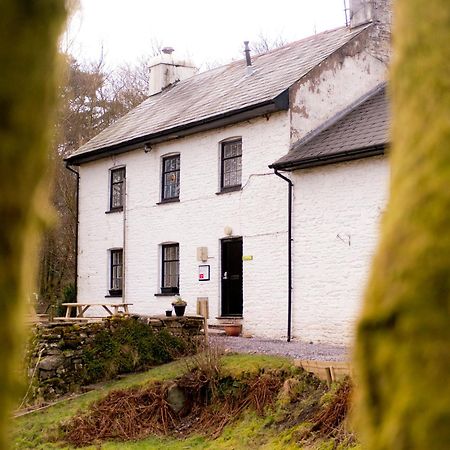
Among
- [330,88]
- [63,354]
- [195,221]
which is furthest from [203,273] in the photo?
[63,354]

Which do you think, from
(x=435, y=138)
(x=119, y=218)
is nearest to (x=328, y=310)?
(x=119, y=218)

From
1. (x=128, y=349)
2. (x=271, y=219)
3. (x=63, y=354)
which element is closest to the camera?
(x=63, y=354)

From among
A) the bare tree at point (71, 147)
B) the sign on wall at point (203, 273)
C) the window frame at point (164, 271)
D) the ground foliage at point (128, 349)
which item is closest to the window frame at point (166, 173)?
the window frame at point (164, 271)

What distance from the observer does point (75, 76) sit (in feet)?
109

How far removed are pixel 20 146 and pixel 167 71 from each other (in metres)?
27.3

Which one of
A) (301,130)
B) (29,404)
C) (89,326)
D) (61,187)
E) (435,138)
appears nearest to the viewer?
(435,138)

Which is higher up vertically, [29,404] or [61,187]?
[61,187]

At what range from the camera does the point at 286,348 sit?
606 inches

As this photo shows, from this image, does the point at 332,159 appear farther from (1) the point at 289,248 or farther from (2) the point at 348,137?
(1) the point at 289,248

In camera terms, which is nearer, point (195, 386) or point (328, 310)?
point (195, 386)

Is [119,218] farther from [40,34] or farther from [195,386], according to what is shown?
[40,34]

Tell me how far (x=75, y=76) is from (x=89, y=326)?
19947 mm

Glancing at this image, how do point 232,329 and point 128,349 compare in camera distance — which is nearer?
point 128,349

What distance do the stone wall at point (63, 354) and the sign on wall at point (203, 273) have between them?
4.79 meters
